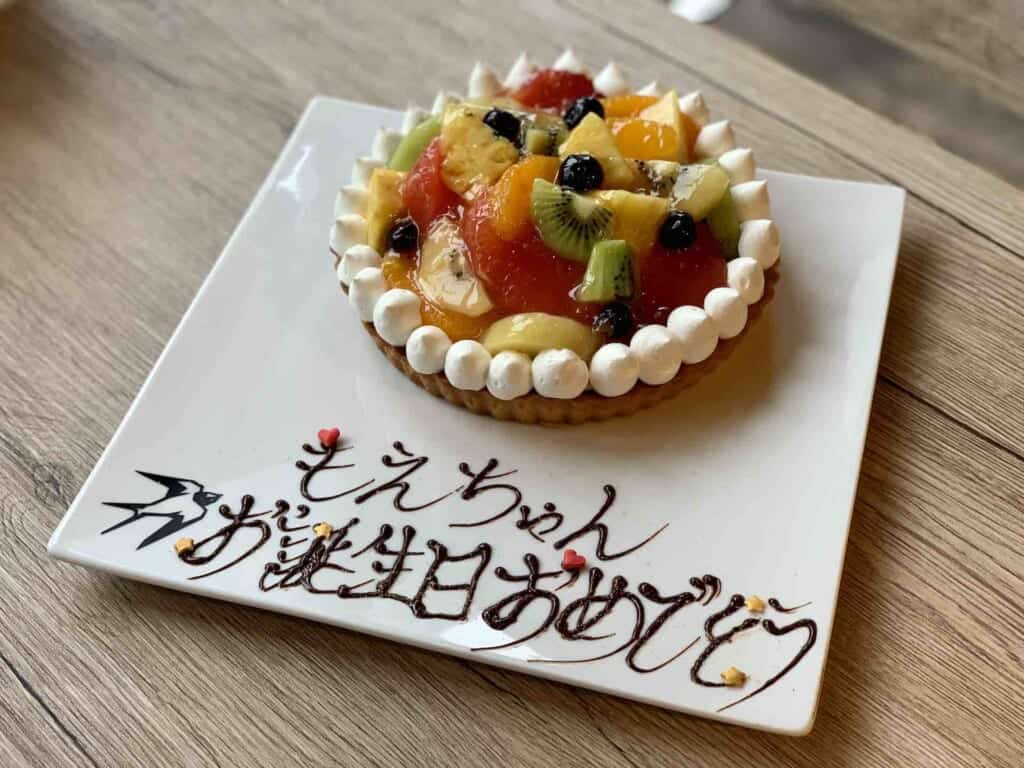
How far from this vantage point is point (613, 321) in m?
1.98

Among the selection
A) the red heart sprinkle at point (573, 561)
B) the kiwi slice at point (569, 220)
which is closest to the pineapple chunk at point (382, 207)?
the kiwi slice at point (569, 220)

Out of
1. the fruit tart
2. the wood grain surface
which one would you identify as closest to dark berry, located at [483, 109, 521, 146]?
the fruit tart

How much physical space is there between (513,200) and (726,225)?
0.46 meters

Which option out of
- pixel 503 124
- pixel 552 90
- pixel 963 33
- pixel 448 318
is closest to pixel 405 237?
pixel 448 318

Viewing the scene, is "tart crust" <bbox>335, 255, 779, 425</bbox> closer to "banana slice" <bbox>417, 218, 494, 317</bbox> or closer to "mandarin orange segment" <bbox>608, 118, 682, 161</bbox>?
"banana slice" <bbox>417, 218, 494, 317</bbox>

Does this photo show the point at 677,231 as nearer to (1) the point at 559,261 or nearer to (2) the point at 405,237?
(1) the point at 559,261

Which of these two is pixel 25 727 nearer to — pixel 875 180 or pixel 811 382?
pixel 811 382

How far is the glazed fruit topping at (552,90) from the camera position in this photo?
7.78 ft

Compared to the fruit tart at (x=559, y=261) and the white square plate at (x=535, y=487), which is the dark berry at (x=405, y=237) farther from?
the white square plate at (x=535, y=487)

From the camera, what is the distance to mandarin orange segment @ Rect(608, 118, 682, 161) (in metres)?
2.15

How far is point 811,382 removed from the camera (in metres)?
2.09

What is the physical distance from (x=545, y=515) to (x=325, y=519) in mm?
426

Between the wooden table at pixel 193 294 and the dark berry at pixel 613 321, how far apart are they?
22.5 inches

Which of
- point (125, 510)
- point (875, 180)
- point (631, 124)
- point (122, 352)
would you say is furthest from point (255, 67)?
point (875, 180)
